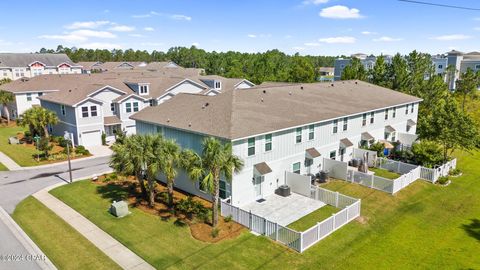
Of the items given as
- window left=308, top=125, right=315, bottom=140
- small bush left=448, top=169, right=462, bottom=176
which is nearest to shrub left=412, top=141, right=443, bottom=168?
small bush left=448, top=169, right=462, bottom=176

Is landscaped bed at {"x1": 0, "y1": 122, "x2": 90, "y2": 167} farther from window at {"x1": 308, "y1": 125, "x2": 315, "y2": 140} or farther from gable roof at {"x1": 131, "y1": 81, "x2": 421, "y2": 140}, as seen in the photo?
window at {"x1": 308, "y1": 125, "x2": 315, "y2": 140}

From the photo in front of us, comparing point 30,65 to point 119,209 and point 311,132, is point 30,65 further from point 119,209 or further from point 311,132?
point 311,132

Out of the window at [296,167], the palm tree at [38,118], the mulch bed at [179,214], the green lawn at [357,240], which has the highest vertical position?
the palm tree at [38,118]

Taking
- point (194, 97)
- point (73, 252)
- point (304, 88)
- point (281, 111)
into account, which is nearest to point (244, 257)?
point (73, 252)

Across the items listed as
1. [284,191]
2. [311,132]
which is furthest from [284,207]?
[311,132]

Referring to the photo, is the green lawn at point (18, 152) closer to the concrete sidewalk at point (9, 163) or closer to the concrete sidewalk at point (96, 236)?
the concrete sidewalk at point (9, 163)

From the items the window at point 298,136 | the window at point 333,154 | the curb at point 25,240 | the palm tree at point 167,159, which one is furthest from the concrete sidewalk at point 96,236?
the window at point 333,154

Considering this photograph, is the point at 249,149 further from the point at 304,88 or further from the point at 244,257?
the point at 304,88
